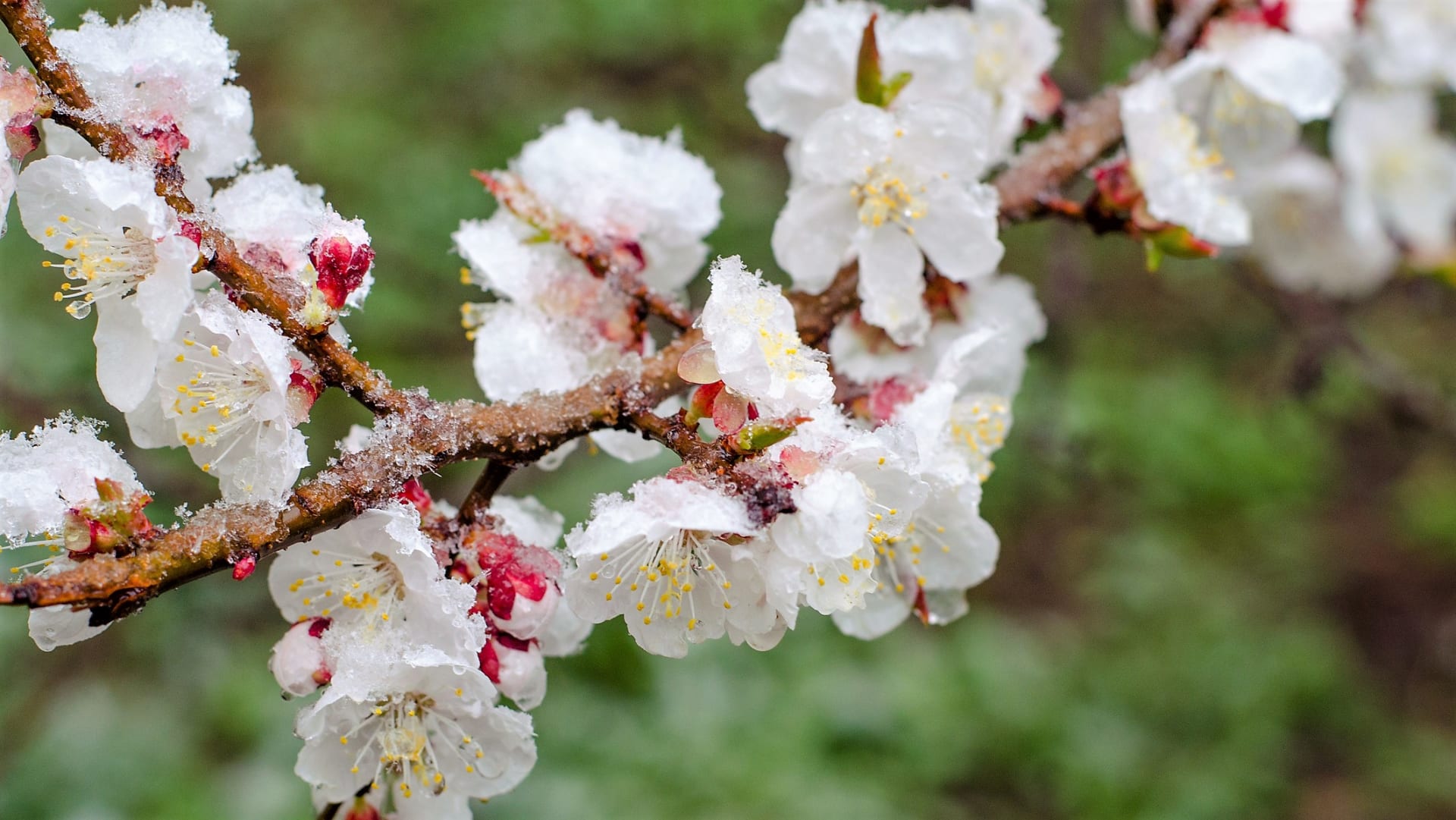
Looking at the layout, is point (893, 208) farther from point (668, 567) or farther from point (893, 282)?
point (668, 567)

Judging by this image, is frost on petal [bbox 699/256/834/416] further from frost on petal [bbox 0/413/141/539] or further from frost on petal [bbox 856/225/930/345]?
frost on petal [bbox 0/413/141/539]

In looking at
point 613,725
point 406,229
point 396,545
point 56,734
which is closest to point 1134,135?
point 396,545

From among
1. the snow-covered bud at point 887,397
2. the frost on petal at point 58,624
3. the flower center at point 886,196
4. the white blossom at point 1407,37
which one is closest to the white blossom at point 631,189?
the flower center at point 886,196

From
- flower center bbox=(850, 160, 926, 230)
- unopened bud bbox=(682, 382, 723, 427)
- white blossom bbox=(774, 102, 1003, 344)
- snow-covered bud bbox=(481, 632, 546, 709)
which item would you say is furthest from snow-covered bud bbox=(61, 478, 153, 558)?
flower center bbox=(850, 160, 926, 230)

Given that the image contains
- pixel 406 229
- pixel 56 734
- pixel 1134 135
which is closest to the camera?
pixel 1134 135

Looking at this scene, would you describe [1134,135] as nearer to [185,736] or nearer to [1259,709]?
[185,736]

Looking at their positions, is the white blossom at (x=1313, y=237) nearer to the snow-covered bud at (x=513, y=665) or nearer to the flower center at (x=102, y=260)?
the snow-covered bud at (x=513, y=665)
